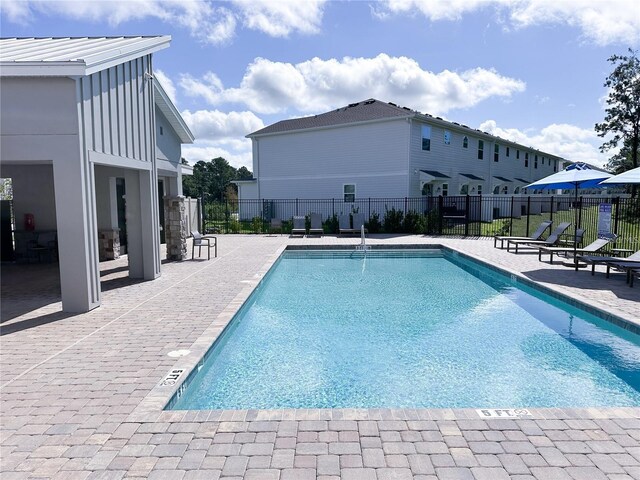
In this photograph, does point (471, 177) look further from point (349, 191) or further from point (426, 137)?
point (349, 191)

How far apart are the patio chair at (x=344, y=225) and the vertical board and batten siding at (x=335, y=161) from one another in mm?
1957

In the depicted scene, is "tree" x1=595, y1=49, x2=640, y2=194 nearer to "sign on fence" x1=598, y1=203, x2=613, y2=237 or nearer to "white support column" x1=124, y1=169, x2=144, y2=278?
"sign on fence" x1=598, y1=203, x2=613, y2=237

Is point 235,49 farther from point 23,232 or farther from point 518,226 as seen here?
point 518,226

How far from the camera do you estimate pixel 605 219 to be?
1172cm

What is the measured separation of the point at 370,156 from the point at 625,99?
24.5m

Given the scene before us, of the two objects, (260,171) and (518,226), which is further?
(260,171)

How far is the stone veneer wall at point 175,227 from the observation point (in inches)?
493

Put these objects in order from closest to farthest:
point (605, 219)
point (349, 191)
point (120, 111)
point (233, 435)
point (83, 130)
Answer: point (233, 435), point (83, 130), point (120, 111), point (605, 219), point (349, 191)

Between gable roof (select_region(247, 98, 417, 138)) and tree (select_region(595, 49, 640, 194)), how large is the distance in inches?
819

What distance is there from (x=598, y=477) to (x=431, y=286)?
7.69m

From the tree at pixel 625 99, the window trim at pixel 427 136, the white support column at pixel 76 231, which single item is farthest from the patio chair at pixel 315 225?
the tree at pixel 625 99

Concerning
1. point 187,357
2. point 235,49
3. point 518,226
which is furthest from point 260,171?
point 187,357

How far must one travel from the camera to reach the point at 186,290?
8.44m

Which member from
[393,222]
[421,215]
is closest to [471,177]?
[421,215]
